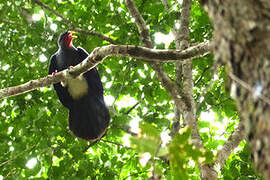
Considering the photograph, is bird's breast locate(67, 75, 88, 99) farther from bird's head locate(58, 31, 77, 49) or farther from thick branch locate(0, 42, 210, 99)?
thick branch locate(0, 42, 210, 99)

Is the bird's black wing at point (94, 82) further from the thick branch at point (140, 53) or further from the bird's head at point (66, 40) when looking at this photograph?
the thick branch at point (140, 53)

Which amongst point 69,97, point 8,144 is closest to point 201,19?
point 69,97

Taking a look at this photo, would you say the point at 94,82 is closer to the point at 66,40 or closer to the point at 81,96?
the point at 81,96

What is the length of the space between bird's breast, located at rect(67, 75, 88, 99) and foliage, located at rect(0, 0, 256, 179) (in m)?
0.27

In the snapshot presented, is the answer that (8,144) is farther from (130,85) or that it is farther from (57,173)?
(130,85)

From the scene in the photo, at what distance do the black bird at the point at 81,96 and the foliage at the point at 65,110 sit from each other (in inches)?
4.9

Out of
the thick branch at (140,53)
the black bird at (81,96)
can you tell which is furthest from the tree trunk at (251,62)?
the black bird at (81,96)

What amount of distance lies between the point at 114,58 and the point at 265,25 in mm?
3877

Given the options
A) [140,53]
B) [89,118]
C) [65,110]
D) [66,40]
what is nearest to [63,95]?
[65,110]

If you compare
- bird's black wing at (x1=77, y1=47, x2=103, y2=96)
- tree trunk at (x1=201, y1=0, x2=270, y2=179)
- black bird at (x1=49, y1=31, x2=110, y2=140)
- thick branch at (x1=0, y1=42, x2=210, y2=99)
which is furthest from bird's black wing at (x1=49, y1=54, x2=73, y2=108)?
tree trunk at (x1=201, y1=0, x2=270, y2=179)

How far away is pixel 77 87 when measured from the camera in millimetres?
4844

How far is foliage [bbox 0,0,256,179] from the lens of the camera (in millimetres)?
3385

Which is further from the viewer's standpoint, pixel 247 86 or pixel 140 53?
pixel 140 53

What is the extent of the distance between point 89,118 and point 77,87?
703 millimetres
